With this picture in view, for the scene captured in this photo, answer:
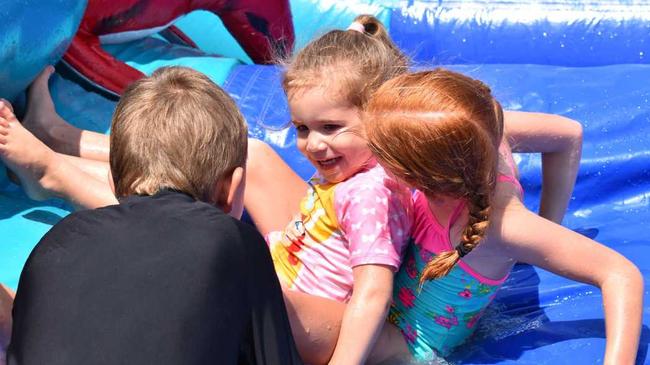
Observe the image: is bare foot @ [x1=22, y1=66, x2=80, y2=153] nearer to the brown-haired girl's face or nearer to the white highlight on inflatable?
the white highlight on inflatable

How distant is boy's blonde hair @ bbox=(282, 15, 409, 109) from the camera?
1737 millimetres

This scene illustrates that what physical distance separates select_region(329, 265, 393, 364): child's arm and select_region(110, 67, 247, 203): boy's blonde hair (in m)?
0.37

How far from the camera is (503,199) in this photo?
157cm

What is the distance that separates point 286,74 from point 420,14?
1850 mm

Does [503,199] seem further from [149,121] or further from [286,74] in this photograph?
[149,121]

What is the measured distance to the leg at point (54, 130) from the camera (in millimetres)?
2346

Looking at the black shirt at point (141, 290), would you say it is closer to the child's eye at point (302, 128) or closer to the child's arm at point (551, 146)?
the child's eye at point (302, 128)

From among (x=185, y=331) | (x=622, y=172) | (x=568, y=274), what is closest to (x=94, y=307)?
(x=185, y=331)

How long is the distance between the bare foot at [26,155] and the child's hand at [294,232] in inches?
21.8

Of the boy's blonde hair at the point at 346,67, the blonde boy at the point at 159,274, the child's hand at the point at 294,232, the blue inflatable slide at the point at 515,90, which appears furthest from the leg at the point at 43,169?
the blonde boy at the point at 159,274

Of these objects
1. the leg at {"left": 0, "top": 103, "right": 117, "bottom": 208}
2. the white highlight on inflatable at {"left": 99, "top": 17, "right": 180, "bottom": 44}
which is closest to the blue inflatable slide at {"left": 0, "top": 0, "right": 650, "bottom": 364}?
the white highlight on inflatable at {"left": 99, "top": 17, "right": 180, "bottom": 44}

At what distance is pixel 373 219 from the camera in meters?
1.65

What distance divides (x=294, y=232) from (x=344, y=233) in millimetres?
155

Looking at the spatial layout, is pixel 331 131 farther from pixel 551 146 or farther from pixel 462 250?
pixel 551 146
